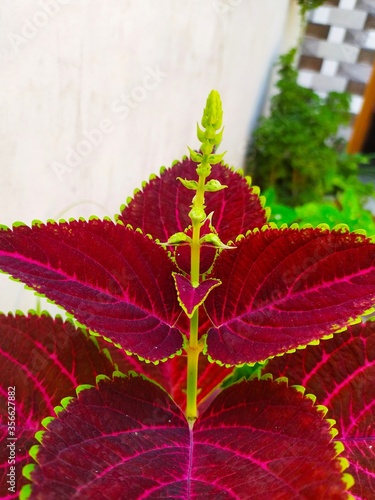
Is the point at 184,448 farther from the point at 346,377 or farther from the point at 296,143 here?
the point at 296,143

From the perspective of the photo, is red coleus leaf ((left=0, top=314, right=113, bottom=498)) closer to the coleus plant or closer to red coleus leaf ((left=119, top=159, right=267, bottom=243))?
the coleus plant

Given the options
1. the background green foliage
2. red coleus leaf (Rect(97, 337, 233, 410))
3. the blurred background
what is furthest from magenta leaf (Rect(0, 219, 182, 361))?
the background green foliage

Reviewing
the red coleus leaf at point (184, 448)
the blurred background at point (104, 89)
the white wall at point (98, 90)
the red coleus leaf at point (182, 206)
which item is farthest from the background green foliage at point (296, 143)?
the red coleus leaf at point (184, 448)

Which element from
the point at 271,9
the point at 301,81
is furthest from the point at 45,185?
the point at 301,81

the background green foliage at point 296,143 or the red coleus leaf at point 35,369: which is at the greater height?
the background green foliage at point 296,143

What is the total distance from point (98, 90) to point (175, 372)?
0.48m

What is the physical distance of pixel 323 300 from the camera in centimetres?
34

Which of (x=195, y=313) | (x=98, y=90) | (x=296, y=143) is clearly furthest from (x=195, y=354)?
(x=296, y=143)

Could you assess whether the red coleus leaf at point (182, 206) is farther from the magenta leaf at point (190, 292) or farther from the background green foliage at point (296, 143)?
the background green foliage at point (296, 143)

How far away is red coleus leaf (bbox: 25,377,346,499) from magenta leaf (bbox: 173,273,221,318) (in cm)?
9

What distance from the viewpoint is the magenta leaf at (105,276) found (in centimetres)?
33

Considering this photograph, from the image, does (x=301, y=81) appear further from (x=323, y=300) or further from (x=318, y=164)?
(x=323, y=300)

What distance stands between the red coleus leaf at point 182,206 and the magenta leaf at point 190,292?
8cm

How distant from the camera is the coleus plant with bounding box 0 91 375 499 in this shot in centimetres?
30
